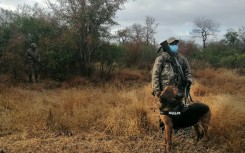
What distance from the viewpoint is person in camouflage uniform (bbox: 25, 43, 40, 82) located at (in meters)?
18.8

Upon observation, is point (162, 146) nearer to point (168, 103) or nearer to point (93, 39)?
point (168, 103)

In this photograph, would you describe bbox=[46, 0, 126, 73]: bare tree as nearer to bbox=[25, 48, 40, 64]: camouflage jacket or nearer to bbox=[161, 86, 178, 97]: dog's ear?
bbox=[25, 48, 40, 64]: camouflage jacket

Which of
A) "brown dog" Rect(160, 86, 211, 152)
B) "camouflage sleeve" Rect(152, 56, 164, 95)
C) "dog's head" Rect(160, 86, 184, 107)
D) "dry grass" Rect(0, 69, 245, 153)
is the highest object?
"camouflage sleeve" Rect(152, 56, 164, 95)

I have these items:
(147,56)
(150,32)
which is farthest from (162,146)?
(150,32)

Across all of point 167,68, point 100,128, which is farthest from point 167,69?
point 100,128

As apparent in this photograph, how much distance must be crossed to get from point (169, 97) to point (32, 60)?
13746 millimetres

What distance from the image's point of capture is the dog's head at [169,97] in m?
6.21

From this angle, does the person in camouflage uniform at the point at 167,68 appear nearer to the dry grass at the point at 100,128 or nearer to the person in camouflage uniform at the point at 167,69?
the person in camouflage uniform at the point at 167,69

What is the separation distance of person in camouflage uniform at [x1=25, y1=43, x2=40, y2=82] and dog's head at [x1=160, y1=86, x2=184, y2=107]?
1330 cm

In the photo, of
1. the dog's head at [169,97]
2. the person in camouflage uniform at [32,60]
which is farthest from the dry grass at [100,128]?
the person in camouflage uniform at [32,60]

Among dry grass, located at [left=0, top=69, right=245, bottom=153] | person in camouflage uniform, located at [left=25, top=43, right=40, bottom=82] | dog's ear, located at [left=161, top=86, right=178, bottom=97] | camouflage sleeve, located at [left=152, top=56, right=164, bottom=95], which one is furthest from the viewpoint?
person in camouflage uniform, located at [left=25, top=43, right=40, bottom=82]

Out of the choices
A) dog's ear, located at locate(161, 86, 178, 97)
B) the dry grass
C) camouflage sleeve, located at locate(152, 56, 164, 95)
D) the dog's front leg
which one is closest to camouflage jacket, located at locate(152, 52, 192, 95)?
camouflage sleeve, located at locate(152, 56, 164, 95)

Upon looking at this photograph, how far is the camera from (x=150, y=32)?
42000mm

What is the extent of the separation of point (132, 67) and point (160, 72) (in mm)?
18218
